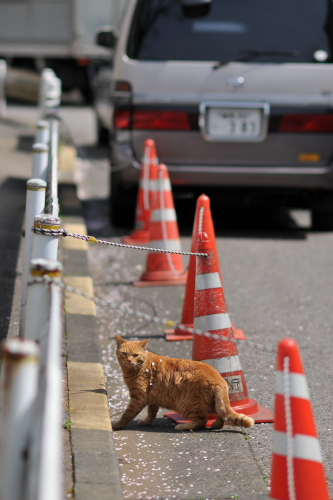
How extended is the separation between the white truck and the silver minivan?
12421 millimetres

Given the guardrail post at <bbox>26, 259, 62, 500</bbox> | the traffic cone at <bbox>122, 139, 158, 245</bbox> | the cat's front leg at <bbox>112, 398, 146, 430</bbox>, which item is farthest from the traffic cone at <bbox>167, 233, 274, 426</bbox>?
the traffic cone at <bbox>122, 139, 158, 245</bbox>

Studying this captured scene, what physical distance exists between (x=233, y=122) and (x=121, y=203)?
51.8 inches

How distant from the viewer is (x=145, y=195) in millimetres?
7812

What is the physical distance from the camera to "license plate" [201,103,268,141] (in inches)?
308

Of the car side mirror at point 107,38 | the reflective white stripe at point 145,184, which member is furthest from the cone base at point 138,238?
the car side mirror at point 107,38

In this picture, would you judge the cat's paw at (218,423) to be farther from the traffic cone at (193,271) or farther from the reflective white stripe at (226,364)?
the traffic cone at (193,271)

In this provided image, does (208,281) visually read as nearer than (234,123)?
Yes

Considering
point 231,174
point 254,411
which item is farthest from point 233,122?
point 254,411

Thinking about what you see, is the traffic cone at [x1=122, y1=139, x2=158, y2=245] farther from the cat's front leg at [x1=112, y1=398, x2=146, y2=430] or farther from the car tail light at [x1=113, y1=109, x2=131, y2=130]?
the cat's front leg at [x1=112, y1=398, x2=146, y2=430]

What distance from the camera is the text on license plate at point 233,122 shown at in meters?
7.82

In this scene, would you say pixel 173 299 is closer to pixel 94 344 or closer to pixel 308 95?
pixel 94 344

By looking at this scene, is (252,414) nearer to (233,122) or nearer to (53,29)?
(233,122)

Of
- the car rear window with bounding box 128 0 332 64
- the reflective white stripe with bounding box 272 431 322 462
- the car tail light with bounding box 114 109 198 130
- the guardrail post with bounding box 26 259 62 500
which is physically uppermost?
the car rear window with bounding box 128 0 332 64

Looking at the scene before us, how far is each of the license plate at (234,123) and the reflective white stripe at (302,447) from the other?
4.99 m
